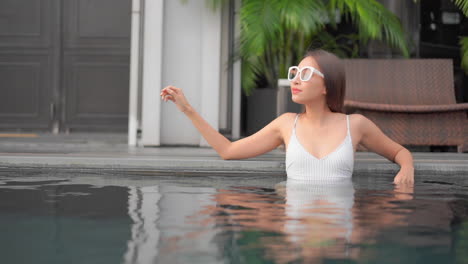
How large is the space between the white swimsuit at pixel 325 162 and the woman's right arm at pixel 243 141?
211 mm

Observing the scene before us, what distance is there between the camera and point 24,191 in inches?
133

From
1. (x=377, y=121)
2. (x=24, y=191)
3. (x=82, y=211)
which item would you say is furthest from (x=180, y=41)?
(x=82, y=211)

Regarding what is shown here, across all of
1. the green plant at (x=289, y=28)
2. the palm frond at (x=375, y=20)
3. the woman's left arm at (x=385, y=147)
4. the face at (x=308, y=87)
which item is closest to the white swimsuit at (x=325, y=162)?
the woman's left arm at (x=385, y=147)

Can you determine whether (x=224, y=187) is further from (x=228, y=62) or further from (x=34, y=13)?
(x=34, y=13)

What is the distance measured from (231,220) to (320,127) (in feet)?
3.38

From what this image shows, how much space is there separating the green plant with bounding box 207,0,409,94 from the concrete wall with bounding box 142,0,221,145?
226 millimetres

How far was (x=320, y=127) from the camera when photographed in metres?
3.43

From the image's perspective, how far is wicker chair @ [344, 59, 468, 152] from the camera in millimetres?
5555

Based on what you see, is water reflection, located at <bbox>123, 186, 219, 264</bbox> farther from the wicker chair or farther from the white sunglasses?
the wicker chair

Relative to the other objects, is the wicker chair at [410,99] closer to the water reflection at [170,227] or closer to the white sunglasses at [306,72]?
the white sunglasses at [306,72]

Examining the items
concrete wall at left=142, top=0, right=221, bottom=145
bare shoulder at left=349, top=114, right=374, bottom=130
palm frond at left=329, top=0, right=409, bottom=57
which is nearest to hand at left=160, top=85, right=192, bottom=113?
bare shoulder at left=349, top=114, right=374, bottom=130

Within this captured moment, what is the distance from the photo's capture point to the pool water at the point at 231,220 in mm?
1991

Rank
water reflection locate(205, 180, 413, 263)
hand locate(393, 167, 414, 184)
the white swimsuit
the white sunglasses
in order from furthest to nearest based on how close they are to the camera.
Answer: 1. hand locate(393, 167, 414, 184)
2. the white swimsuit
3. the white sunglasses
4. water reflection locate(205, 180, 413, 263)

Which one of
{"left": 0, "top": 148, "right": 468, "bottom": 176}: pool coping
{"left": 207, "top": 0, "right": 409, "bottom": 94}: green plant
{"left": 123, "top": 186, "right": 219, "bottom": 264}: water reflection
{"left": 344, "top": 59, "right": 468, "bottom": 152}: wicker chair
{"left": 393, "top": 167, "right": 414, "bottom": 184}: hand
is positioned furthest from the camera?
{"left": 207, "top": 0, "right": 409, "bottom": 94}: green plant
